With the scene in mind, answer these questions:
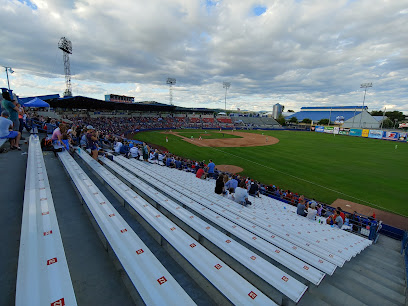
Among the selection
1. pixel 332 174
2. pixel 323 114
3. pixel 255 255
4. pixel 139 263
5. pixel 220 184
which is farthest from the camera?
pixel 323 114

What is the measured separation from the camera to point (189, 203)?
6.23 meters

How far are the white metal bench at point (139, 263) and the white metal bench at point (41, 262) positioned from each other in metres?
0.71

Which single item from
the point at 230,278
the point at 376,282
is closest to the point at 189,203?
the point at 230,278

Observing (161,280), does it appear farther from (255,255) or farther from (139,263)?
(255,255)

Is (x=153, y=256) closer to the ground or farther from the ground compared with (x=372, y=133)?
farther from the ground

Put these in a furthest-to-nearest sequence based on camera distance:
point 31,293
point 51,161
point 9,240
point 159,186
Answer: point 51,161 < point 159,186 < point 9,240 < point 31,293

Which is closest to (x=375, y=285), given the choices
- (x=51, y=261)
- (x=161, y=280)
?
(x=161, y=280)

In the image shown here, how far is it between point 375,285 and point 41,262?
681cm

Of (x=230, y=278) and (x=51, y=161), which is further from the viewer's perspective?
(x=51, y=161)

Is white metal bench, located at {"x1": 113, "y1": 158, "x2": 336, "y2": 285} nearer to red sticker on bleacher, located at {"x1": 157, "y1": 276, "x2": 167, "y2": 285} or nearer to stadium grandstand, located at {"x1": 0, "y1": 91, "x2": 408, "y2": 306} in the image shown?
stadium grandstand, located at {"x1": 0, "y1": 91, "x2": 408, "y2": 306}

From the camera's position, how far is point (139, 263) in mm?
3002

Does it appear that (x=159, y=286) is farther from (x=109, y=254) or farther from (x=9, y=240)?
(x=9, y=240)

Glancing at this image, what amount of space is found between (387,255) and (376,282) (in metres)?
3.98

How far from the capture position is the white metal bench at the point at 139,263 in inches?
99.0
